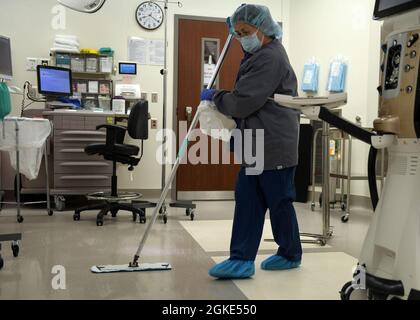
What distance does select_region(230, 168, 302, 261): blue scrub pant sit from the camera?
7.04 feet

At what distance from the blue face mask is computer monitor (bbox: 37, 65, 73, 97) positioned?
2.85m

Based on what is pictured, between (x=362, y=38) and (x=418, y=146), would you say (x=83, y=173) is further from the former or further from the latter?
(x=418, y=146)

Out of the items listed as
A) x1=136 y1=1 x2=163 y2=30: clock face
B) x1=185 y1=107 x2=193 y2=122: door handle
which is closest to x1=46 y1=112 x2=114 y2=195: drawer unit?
x1=185 y1=107 x2=193 y2=122: door handle

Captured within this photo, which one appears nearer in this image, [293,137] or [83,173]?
A: [293,137]

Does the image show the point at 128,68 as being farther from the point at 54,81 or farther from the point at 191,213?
the point at 191,213

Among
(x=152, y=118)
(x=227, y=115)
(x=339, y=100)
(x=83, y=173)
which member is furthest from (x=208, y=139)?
(x=339, y=100)

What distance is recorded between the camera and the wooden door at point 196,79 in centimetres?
537

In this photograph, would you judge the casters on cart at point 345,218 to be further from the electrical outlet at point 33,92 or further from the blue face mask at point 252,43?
the electrical outlet at point 33,92

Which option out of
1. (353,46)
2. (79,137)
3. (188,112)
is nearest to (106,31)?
(188,112)

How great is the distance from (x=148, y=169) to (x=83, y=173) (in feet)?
3.78

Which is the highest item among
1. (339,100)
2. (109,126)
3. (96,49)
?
(96,49)

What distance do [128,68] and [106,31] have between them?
1.64 feet

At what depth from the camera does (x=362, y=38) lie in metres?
4.41

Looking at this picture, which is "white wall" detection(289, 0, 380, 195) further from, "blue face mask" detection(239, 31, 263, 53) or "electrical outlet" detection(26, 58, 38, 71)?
"electrical outlet" detection(26, 58, 38, 71)
